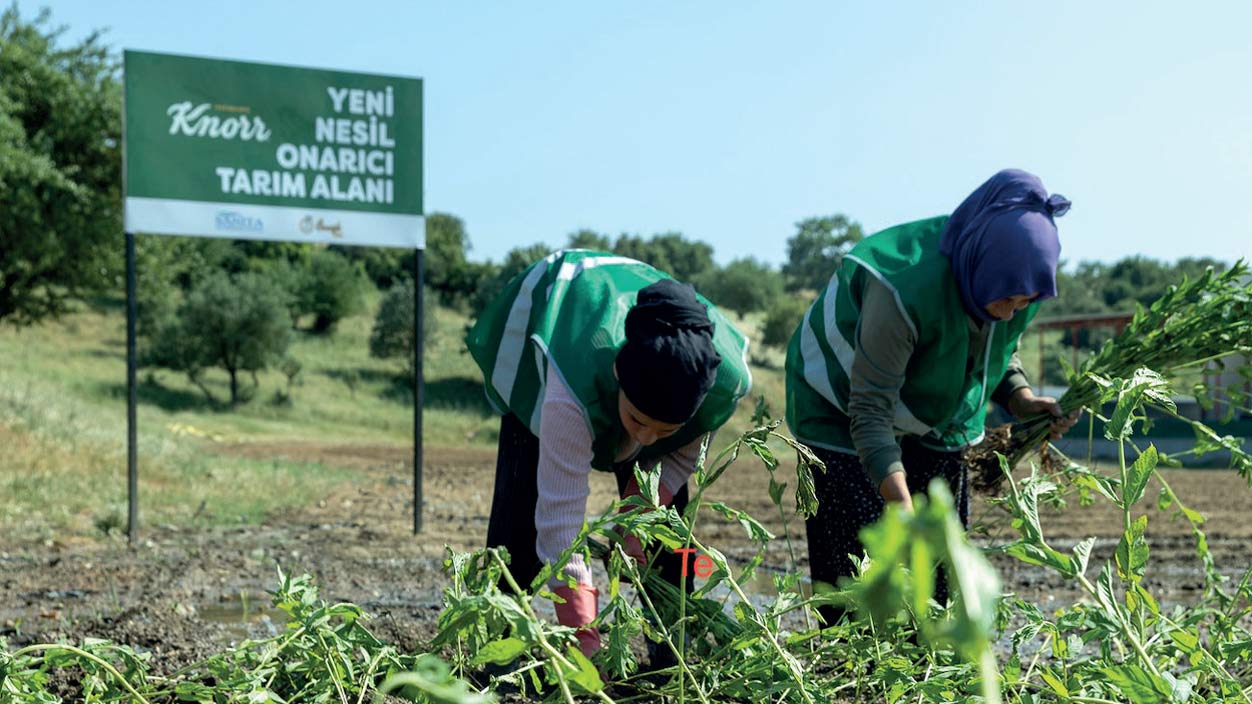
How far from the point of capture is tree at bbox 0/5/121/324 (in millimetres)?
18391

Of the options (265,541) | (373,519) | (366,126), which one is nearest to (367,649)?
(265,541)

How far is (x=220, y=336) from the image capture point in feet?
89.5

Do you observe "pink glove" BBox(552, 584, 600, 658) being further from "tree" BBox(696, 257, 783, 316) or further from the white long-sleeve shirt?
"tree" BBox(696, 257, 783, 316)

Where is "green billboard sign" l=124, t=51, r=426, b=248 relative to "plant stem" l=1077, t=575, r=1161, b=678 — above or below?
above

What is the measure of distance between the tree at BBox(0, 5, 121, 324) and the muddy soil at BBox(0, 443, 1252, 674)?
11.7 metres

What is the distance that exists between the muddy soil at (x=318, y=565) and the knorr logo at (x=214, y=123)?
2.51 m

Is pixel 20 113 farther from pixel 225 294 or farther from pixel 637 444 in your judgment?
pixel 637 444

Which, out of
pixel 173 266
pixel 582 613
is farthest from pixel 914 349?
pixel 173 266

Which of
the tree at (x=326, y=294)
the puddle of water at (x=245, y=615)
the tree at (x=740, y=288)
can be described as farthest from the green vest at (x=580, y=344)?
the tree at (x=740, y=288)

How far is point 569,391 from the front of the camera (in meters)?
2.31

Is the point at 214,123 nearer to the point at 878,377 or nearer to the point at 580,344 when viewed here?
the point at 580,344

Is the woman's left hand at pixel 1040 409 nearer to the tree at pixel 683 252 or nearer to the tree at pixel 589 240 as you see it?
the tree at pixel 589 240

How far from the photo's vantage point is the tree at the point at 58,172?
18.4 meters

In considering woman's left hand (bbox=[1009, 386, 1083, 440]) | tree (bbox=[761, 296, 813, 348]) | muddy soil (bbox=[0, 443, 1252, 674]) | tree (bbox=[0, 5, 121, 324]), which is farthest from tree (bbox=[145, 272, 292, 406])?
woman's left hand (bbox=[1009, 386, 1083, 440])
